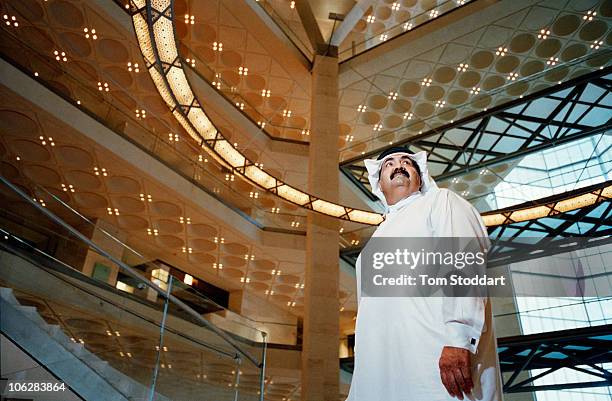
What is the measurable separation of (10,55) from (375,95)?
11.3m


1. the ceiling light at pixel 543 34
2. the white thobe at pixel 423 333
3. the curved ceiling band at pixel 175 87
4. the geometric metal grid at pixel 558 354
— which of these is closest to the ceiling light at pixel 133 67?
the curved ceiling band at pixel 175 87

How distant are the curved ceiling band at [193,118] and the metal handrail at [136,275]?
3978 millimetres

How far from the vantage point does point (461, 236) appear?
6.47 feet

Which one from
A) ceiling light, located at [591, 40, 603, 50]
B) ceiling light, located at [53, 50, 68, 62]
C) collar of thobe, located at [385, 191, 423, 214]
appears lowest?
collar of thobe, located at [385, 191, 423, 214]

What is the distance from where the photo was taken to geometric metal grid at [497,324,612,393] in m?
13.8

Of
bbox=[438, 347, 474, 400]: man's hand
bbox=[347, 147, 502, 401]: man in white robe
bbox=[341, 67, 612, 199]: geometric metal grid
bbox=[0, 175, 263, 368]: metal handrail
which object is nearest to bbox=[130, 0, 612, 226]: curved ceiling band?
bbox=[0, 175, 263, 368]: metal handrail

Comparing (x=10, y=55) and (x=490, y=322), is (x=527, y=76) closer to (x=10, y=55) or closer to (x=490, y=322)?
(x=10, y=55)

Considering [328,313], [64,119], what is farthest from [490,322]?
[64,119]

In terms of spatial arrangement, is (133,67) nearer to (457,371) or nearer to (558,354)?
(457,371)

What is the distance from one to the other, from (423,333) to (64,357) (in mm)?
3415

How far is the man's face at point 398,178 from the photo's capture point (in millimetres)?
2379

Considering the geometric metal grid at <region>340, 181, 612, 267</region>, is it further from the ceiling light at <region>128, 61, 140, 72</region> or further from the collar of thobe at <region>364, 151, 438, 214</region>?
the collar of thobe at <region>364, 151, 438, 214</region>

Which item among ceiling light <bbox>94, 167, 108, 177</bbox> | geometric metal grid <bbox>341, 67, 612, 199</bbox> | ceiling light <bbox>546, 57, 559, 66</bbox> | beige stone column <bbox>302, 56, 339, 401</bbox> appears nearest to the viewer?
beige stone column <bbox>302, 56, 339, 401</bbox>

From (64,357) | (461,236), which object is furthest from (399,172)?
(64,357)
